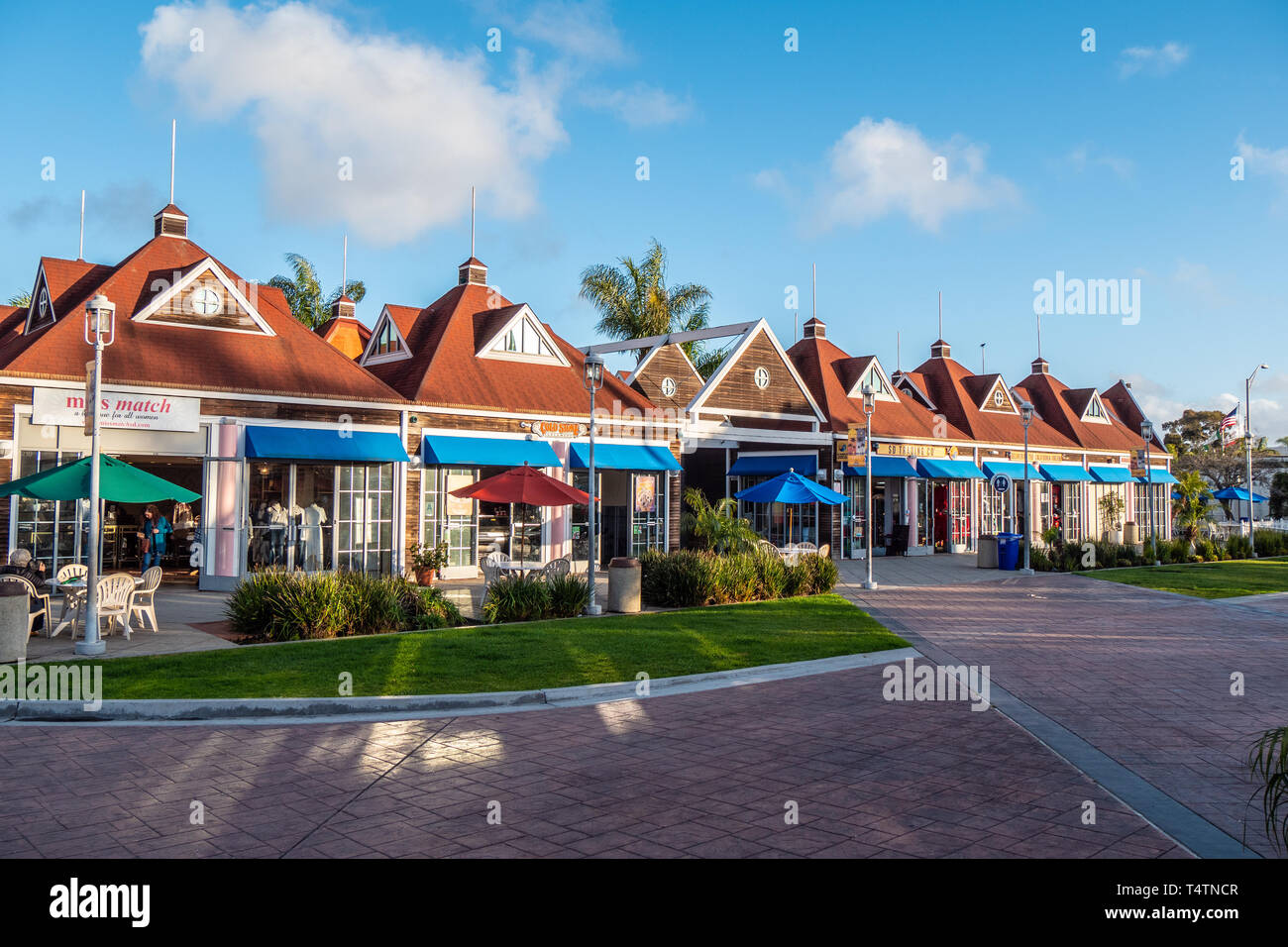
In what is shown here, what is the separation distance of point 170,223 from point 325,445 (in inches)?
271

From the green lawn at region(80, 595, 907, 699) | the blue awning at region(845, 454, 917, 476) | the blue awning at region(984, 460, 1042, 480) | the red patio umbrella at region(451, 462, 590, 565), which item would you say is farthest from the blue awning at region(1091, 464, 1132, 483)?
the red patio umbrella at region(451, 462, 590, 565)

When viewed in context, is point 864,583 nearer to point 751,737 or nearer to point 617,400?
point 617,400

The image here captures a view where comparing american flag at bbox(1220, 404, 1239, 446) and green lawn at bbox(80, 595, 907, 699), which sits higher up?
american flag at bbox(1220, 404, 1239, 446)

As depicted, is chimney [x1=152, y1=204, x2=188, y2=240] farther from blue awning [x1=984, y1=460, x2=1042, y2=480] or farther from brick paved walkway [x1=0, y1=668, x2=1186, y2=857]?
blue awning [x1=984, y1=460, x2=1042, y2=480]

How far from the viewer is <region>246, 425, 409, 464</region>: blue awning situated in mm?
19344

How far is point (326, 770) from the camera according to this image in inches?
273

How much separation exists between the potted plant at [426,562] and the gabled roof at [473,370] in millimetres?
3436

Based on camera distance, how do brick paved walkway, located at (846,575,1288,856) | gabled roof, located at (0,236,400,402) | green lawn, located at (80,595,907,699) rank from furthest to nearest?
gabled roof, located at (0,236,400,402), green lawn, located at (80,595,907,699), brick paved walkway, located at (846,575,1288,856)

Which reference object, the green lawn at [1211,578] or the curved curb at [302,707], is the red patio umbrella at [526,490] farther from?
the green lawn at [1211,578]

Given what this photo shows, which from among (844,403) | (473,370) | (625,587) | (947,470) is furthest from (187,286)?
(947,470)

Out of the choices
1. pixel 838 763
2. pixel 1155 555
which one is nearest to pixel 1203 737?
pixel 838 763

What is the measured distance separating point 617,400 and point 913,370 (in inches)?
782

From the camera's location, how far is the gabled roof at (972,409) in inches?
1534

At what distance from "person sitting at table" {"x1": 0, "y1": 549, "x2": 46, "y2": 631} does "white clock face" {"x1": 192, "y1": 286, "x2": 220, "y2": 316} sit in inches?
257
